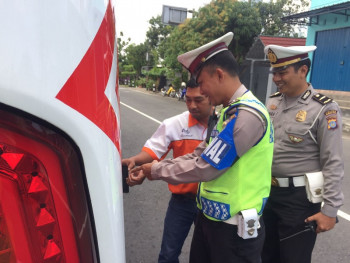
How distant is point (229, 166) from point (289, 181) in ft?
2.38

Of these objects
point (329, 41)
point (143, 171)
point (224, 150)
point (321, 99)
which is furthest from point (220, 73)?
point (329, 41)

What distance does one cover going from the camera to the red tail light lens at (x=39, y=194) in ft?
1.82

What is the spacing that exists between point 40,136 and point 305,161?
162cm

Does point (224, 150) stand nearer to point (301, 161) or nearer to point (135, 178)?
point (135, 178)

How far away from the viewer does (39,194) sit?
0.58m

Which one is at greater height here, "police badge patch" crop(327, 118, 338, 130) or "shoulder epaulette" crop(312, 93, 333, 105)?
"shoulder epaulette" crop(312, 93, 333, 105)

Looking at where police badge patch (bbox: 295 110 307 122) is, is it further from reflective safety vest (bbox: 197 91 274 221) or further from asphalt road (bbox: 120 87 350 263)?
asphalt road (bbox: 120 87 350 263)

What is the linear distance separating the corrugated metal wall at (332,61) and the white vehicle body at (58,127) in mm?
12730

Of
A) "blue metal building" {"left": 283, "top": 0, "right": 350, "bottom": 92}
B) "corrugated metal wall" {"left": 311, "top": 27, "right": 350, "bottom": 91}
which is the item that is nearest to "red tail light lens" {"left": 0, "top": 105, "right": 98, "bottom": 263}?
"blue metal building" {"left": 283, "top": 0, "right": 350, "bottom": 92}

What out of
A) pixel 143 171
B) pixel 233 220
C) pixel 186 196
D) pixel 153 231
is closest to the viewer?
pixel 233 220

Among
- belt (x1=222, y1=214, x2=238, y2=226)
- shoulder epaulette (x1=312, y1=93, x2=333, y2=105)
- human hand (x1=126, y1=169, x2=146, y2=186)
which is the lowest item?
belt (x1=222, y1=214, x2=238, y2=226)

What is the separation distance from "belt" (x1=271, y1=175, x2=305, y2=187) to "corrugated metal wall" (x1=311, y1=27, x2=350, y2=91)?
11.3 m

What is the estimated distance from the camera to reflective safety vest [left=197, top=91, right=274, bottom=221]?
4.32 feet

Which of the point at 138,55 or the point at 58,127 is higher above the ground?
the point at 58,127
